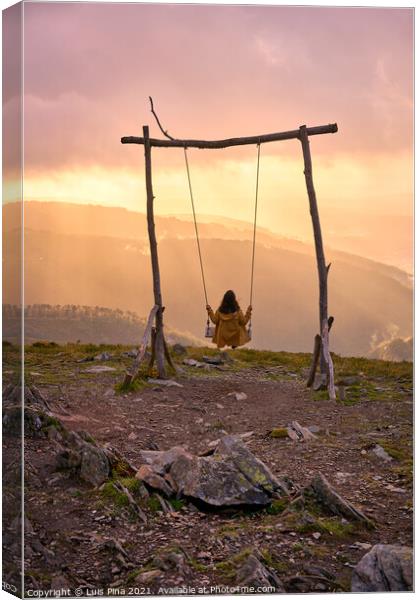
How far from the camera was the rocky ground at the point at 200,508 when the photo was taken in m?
4.94

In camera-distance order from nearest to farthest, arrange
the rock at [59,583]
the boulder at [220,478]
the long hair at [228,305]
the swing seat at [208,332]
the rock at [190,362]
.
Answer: the rock at [59,583]
the boulder at [220,478]
the long hair at [228,305]
the swing seat at [208,332]
the rock at [190,362]

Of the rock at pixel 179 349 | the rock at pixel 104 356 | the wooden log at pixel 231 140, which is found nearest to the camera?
the wooden log at pixel 231 140

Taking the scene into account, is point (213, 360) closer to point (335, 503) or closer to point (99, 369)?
point (99, 369)

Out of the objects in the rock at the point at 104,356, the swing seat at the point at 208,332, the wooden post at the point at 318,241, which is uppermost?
the wooden post at the point at 318,241

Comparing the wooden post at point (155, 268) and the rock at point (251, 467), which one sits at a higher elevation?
the wooden post at point (155, 268)

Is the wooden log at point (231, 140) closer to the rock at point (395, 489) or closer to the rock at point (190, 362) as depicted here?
the rock at point (190, 362)

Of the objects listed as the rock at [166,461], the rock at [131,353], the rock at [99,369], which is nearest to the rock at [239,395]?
the rock at [99,369]

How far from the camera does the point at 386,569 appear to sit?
16.9 feet

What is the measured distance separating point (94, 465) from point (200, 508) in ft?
3.10

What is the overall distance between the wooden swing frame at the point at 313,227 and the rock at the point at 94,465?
358 cm

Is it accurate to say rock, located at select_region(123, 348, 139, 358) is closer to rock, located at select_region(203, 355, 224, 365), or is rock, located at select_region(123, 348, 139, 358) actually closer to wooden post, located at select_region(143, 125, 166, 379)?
rock, located at select_region(203, 355, 224, 365)

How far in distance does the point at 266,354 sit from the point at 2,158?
8934 mm

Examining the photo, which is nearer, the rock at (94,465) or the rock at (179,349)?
the rock at (94,465)

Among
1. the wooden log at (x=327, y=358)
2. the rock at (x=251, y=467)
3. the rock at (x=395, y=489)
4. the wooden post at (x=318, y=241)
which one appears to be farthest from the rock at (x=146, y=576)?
the wooden post at (x=318, y=241)
